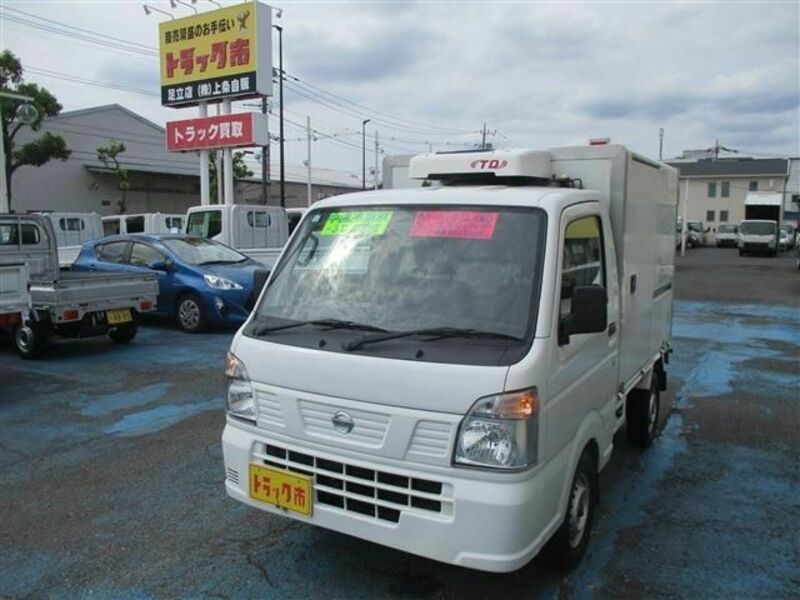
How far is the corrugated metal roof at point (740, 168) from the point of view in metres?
57.0

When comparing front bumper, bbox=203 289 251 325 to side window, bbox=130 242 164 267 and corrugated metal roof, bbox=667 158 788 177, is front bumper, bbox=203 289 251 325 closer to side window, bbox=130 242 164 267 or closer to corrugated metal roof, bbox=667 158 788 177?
side window, bbox=130 242 164 267

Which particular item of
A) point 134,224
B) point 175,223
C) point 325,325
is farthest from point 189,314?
point 175,223

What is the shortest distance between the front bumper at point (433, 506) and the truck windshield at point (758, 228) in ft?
124

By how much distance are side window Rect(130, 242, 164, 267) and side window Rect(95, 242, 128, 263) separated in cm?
22

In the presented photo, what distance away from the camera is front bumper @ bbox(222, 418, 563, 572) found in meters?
2.58

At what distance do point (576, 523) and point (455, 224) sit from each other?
1.60 m

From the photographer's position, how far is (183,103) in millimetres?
19312

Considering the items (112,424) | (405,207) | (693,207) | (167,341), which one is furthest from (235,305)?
(693,207)

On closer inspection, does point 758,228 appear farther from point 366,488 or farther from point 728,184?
point 366,488

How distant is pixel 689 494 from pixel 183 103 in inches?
731

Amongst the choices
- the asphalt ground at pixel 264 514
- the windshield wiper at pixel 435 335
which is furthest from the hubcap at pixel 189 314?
the windshield wiper at pixel 435 335

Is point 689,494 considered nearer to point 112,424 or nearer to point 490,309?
point 490,309

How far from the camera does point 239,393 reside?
321 cm

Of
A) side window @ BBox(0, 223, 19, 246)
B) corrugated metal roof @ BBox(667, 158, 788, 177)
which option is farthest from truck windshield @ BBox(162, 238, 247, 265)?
corrugated metal roof @ BBox(667, 158, 788, 177)
